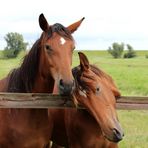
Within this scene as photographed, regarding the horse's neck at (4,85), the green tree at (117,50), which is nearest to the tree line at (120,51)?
the green tree at (117,50)

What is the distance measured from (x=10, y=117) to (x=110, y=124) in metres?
1.37

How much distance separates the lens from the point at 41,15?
5590 mm

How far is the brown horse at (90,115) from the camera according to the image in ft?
16.8

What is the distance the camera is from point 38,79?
5758 millimetres

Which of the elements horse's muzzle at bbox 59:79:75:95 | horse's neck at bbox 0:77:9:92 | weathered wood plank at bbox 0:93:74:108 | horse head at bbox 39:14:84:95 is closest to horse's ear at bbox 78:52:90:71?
horse head at bbox 39:14:84:95

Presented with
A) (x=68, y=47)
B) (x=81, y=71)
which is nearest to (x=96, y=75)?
(x=81, y=71)

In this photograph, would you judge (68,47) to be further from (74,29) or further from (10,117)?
(10,117)

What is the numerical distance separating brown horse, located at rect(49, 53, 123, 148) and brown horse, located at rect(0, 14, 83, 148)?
33cm

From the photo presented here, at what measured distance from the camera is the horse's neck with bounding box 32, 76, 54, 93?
572cm

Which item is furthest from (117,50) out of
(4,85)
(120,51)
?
(4,85)

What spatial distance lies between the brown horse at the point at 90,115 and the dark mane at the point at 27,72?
21.2 inches

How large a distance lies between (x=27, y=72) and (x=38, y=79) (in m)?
0.17

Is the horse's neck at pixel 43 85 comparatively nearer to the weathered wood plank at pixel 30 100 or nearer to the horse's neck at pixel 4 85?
the weathered wood plank at pixel 30 100

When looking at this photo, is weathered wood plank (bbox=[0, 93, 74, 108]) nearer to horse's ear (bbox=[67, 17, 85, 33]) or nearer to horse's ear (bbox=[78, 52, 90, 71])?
horse's ear (bbox=[78, 52, 90, 71])
